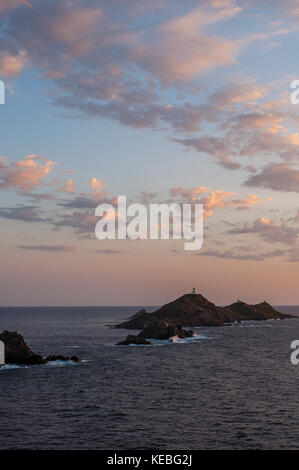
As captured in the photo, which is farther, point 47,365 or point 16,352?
point 16,352

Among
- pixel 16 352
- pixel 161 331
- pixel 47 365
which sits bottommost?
pixel 161 331

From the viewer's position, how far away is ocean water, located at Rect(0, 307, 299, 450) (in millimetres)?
42344

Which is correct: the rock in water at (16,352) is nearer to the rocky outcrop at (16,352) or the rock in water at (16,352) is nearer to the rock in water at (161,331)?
the rocky outcrop at (16,352)

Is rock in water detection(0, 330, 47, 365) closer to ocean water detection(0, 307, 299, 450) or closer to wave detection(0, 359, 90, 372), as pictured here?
wave detection(0, 359, 90, 372)

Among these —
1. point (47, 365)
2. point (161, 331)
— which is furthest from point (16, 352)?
point (161, 331)

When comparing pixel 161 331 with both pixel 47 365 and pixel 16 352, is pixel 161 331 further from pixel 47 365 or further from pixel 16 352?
pixel 16 352

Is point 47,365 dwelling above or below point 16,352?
below

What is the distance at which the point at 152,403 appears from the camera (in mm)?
56594

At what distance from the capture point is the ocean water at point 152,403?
42.3 metres

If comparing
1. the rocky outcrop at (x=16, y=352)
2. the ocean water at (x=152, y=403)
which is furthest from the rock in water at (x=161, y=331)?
the rocky outcrop at (x=16, y=352)

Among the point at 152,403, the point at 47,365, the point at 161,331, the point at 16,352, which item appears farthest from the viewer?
the point at 161,331
